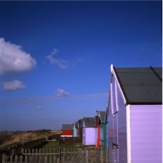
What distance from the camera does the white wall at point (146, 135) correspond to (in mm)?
11602

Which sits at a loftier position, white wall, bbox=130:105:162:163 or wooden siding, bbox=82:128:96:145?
white wall, bbox=130:105:162:163

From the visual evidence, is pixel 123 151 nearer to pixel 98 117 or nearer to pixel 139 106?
pixel 139 106

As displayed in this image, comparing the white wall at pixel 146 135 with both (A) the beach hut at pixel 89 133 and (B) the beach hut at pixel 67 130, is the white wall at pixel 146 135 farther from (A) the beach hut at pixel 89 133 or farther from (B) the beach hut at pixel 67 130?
(B) the beach hut at pixel 67 130

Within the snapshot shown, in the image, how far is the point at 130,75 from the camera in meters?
14.7

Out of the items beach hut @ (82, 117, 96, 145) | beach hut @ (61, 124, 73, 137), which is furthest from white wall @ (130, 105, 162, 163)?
beach hut @ (61, 124, 73, 137)

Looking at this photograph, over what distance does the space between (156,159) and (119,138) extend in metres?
2.78

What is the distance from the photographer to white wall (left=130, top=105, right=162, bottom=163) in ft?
38.1

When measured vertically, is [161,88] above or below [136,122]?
above

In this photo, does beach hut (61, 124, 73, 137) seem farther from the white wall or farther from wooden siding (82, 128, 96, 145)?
the white wall

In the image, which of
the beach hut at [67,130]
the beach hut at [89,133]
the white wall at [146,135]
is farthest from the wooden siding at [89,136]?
the beach hut at [67,130]

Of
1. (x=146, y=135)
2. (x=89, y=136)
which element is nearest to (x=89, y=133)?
(x=89, y=136)

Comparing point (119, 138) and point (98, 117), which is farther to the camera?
point (98, 117)

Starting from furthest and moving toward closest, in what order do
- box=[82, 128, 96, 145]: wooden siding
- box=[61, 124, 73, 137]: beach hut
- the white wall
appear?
box=[61, 124, 73, 137]: beach hut < box=[82, 128, 96, 145]: wooden siding < the white wall

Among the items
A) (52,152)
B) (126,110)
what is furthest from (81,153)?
(126,110)
